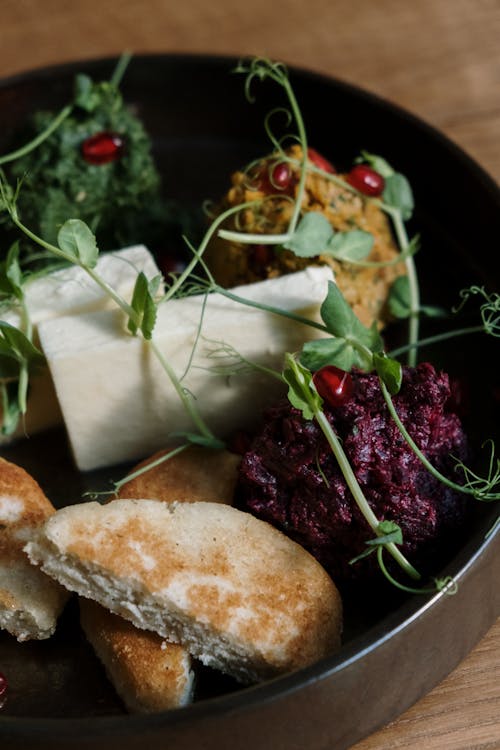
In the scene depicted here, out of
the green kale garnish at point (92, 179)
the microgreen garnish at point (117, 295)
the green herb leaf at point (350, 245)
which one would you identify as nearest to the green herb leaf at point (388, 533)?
the microgreen garnish at point (117, 295)

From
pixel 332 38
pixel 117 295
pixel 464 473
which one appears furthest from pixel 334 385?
pixel 332 38

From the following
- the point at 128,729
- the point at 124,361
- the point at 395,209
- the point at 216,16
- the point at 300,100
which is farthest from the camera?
the point at 216,16

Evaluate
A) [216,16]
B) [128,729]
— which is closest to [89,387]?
[128,729]

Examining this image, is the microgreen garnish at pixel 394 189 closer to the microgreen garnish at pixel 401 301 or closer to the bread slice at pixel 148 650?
the microgreen garnish at pixel 401 301

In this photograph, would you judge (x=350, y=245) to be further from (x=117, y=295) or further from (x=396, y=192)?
(x=117, y=295)

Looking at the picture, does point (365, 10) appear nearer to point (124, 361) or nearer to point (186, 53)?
point (186, 53)
